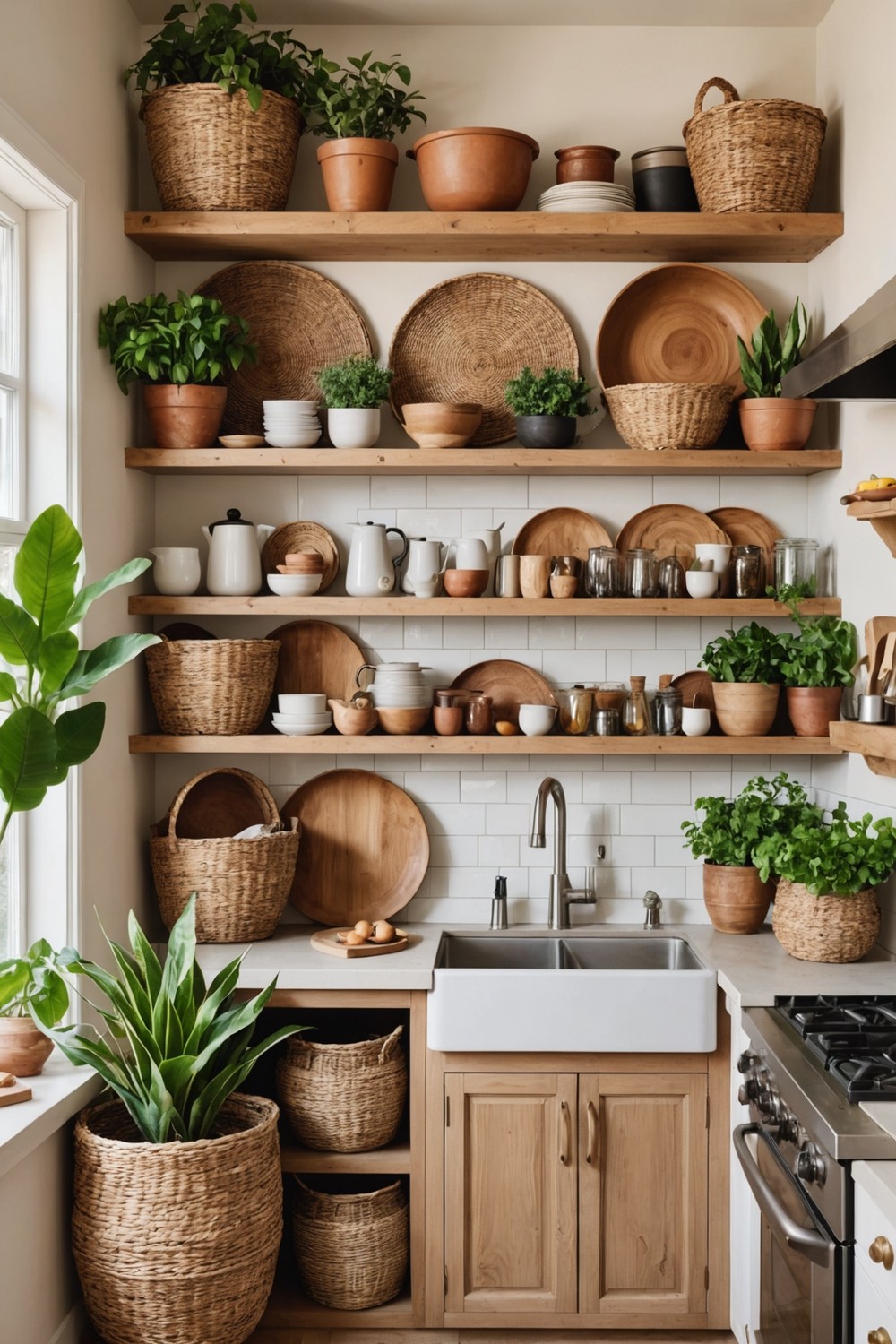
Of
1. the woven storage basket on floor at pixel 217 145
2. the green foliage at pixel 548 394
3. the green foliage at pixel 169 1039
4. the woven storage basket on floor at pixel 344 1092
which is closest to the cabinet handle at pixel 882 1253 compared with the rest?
the green foliage at pixel 169 1039

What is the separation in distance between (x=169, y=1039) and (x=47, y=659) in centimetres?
86

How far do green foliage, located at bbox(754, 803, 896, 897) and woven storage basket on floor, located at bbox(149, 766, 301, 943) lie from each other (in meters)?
1.29

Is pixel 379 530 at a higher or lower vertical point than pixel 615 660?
higher

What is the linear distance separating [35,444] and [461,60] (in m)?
1.69

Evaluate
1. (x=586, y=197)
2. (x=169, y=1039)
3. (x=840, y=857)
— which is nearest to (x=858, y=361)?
(x=840, y=857)

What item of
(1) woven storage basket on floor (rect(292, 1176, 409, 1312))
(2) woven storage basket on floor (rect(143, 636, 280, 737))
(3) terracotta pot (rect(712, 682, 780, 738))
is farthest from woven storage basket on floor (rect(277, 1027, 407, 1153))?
(3) terracotta pot (rect(712, 682, 780, 738))

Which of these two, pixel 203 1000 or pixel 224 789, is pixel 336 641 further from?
pixel 203 1000

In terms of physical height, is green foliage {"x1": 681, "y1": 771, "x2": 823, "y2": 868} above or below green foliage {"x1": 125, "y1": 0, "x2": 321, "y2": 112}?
below

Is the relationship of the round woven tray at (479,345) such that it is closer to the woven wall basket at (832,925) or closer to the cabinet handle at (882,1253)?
the woven wall basket at (832,925)

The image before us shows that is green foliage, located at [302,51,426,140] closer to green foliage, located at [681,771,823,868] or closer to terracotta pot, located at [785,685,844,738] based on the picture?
terracotta pot, located at [785,685,844,738]

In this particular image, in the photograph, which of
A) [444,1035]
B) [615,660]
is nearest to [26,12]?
[615,660]

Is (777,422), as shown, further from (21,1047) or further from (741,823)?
(21,1047)

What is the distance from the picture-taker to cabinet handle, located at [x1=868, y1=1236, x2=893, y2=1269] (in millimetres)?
1729

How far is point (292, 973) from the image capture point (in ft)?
9.82
